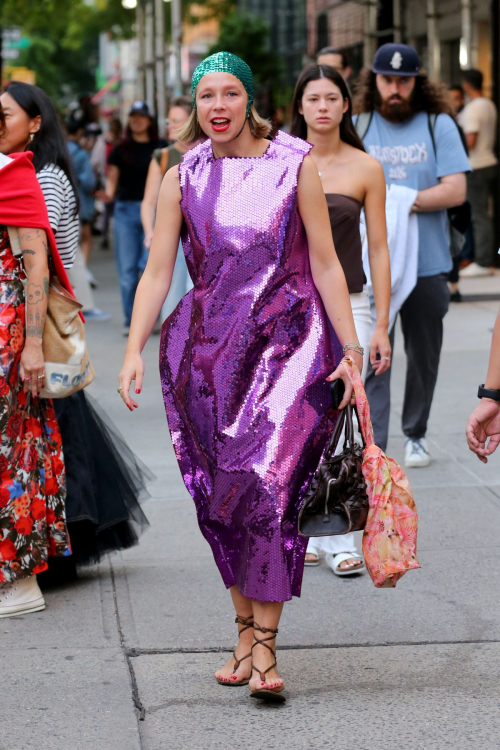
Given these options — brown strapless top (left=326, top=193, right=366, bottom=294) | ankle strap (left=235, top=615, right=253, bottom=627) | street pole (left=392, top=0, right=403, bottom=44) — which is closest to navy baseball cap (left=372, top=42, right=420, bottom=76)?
brown strapless top (left=326, top=193, right=366, bottom=294)

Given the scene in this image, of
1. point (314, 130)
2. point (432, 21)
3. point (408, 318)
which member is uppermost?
point (432, 21)

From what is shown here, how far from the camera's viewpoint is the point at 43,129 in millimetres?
4699

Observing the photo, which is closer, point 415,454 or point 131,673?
point 131,673

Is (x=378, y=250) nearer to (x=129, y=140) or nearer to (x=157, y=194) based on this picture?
(x=157, y=194)

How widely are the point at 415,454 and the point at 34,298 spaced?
2746 mm

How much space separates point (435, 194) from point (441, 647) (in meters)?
2.56

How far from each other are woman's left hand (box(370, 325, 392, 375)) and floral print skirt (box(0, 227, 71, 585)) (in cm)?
132

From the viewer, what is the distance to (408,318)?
621 centimetres

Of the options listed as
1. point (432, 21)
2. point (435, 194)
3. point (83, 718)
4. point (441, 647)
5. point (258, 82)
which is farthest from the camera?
point (258, 82)

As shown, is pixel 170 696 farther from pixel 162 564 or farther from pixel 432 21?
pixel 432 21

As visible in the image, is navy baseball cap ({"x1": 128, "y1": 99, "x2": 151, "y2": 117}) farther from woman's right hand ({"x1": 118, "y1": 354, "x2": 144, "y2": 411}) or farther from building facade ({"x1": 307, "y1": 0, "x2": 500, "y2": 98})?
woman's right hand ({"x1": 118, "y1": 354, "x2": 144, "y2": 411})

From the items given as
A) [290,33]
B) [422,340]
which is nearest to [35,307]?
[422,340]

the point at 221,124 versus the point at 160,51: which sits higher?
the point at 160,51

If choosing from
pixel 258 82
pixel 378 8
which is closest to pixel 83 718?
pixel 378 8
